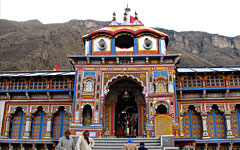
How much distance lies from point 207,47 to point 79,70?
9217cm

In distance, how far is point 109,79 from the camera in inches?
790

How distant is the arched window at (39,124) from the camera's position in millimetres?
22125

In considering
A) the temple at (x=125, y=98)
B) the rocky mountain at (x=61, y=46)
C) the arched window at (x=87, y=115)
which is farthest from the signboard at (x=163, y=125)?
the rocky mountain at (x=61, y=46)

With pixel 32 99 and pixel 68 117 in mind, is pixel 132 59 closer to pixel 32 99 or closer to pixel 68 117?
pixel 68 117

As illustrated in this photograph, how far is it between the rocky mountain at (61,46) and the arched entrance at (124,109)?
46.2 meters

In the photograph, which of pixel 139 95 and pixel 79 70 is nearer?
pixel 79 70

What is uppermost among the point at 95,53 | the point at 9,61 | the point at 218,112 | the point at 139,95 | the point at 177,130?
the point at 9,61

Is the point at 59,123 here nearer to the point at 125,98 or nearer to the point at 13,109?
the point at 13,109

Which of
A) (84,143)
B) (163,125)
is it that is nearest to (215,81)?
(163,125)

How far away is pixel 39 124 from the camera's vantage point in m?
22.4

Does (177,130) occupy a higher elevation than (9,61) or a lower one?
lower

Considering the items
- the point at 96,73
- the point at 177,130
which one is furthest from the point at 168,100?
the point at 96,73

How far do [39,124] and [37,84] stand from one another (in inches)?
139

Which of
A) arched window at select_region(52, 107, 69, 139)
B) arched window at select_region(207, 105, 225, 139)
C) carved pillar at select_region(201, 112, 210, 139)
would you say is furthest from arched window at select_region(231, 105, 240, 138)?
arched window at select_region(52, 107, 69, 139)
